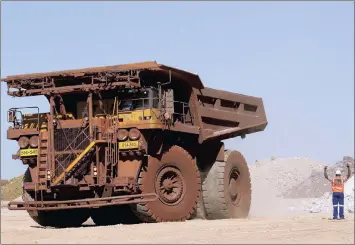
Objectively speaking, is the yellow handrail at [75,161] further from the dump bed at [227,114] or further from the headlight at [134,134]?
the dump bed at [227,114]

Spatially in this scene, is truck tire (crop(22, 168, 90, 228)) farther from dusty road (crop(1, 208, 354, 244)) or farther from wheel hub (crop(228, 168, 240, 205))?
wheel hub (crop(228, 168, 240, 205))

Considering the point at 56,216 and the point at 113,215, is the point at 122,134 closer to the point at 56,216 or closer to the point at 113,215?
the point at 56,216

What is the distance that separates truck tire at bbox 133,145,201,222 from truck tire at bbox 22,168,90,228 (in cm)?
250

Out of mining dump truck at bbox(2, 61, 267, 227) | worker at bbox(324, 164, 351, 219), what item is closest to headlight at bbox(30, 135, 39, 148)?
mining dump truck at bbox(2, 61, 267, 227)

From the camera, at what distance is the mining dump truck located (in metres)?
16.7

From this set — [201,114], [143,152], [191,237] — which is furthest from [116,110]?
[191,237]

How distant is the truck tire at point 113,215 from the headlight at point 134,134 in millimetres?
2662

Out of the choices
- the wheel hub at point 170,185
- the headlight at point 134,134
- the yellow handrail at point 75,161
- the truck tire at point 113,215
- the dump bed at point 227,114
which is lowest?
the truck tire at point 113,215

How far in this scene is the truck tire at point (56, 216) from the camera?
58.5 feet

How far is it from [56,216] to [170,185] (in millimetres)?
3063

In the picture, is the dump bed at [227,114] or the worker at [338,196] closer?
the worker at [338,196]

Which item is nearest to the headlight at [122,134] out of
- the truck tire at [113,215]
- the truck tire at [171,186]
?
the truck tire at [171,186]

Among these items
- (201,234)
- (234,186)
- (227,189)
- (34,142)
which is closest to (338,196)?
(227,189)

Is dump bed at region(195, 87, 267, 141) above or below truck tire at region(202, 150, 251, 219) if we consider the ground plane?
above
